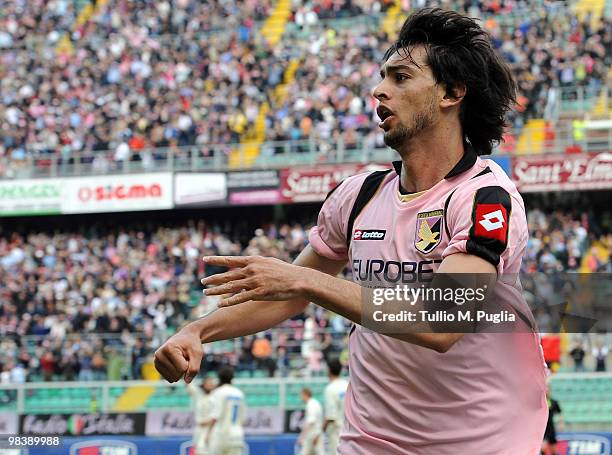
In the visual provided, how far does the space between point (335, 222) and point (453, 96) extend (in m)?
0.60

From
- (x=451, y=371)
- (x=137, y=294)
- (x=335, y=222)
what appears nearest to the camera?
(x=451, y=371)

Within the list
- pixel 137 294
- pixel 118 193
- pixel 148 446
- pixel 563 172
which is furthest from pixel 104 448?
pixel 118 193

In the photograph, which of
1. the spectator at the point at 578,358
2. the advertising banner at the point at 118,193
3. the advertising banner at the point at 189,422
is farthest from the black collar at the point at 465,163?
the advertising banner at the point at 118,193

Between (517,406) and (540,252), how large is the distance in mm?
18874

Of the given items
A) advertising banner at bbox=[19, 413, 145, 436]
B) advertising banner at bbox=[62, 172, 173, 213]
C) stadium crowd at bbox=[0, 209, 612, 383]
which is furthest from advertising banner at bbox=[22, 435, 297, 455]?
advertising banner at bbox=[62, 172, 173, 213]

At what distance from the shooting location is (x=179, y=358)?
3.40 m

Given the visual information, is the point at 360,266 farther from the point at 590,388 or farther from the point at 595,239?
the point at 595,239

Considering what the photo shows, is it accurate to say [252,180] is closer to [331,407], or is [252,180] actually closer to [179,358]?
[331,407]

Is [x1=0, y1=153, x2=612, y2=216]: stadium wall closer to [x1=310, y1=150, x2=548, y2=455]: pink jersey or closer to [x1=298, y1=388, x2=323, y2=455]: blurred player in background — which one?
[x1=298, y1=388, x2=323, y2=455]: blurred player in background

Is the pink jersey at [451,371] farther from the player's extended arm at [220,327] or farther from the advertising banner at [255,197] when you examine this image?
the advertising banner at [255,197]

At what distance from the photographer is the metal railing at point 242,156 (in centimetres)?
2586

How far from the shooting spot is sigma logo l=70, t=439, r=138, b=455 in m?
16.2

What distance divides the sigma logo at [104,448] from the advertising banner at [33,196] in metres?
14.6

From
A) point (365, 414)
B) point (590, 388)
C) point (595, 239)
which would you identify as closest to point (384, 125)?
point (365, 414)
